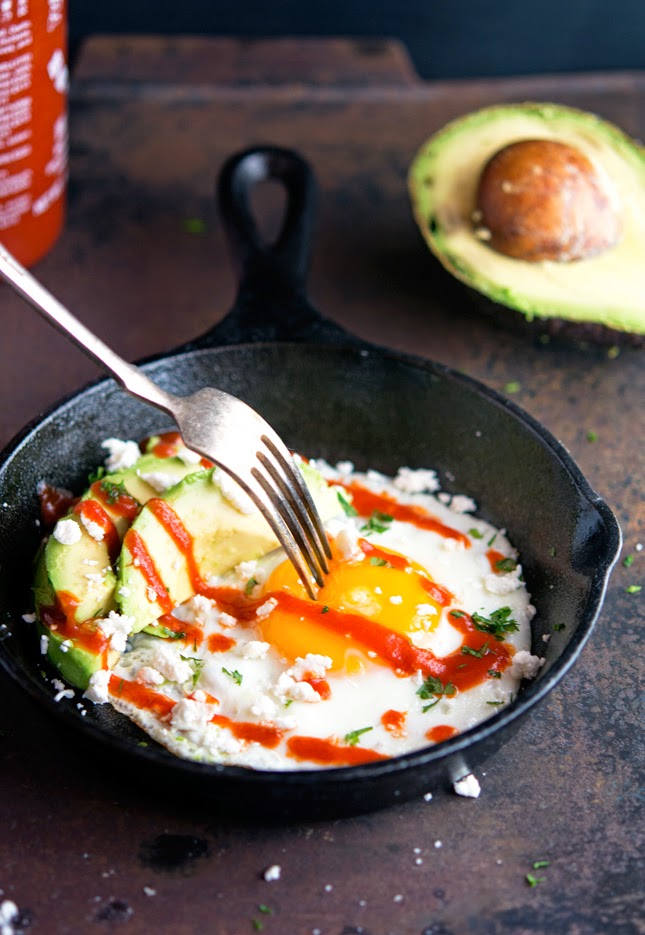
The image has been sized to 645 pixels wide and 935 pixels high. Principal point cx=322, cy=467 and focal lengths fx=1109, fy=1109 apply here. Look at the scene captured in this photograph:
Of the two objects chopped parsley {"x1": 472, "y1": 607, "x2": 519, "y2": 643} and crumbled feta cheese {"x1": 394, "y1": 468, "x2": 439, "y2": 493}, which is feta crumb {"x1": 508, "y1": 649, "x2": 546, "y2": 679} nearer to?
chopped parsley {"x1": 472, "y1": 607, "x2": 519, "y2": 643}

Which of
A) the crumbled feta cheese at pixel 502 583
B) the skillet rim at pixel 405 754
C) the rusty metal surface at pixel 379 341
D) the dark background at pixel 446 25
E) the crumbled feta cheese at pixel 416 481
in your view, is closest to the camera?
the skillet rim at pixel 405 754

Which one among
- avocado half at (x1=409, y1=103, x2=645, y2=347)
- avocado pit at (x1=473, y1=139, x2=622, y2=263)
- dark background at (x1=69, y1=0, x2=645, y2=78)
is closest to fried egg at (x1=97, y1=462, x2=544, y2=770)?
avocado half at (x1=409, y1=103, x2=645, y2=347)

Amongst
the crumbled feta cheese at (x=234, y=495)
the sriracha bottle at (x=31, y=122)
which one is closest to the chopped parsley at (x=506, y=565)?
the crumbled feta cheese at (x=234, y=495)

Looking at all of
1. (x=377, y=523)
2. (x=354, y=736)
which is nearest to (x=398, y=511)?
(x=377, y=523)

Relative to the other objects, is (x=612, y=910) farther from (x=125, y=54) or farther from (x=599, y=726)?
(x=125, y=54)

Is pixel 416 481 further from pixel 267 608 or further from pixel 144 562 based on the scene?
pixel 144 562

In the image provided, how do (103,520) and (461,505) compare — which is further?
(461,505)

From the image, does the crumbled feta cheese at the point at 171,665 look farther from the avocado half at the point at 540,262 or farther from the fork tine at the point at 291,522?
the avocado half at the point at 540,262

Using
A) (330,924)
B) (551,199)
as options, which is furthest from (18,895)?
(551,199)
